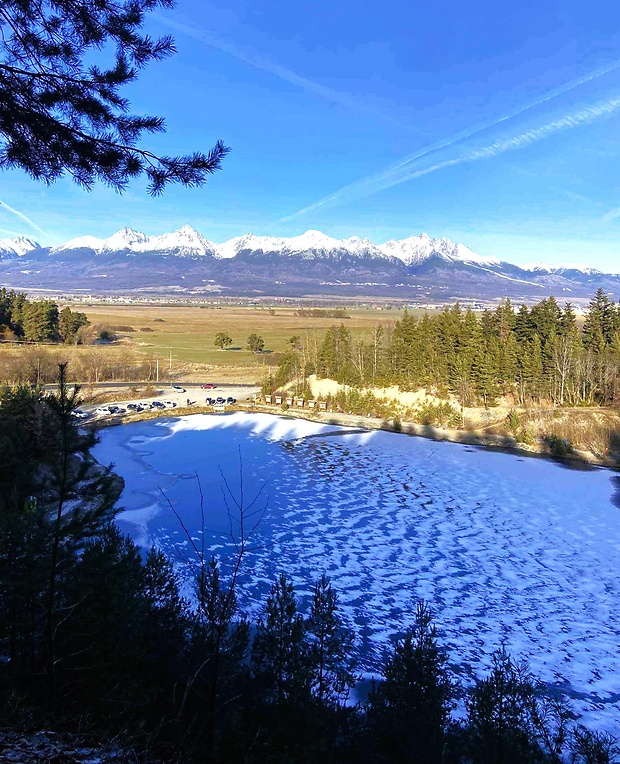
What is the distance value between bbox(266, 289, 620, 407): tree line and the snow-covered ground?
9.23m

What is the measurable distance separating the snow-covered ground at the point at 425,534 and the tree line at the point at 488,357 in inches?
363

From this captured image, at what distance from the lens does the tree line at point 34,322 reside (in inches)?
2415

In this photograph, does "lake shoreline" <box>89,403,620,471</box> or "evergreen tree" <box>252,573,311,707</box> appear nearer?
"evergreen tree" <box>252,573,311,707</box>

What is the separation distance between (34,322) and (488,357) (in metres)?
52.1

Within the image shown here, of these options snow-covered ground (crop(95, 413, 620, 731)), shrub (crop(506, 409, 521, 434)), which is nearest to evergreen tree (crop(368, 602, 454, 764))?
snow-covered ground (crop(95, 413, 620, 731))

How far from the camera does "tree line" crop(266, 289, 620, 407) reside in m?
37.3

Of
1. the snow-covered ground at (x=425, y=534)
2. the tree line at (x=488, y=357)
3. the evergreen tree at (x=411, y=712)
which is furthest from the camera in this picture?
the tree line at (x=488, y=357)

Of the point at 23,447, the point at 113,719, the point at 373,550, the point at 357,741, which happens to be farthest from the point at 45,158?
the point at 373,550

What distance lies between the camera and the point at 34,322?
6122 cm

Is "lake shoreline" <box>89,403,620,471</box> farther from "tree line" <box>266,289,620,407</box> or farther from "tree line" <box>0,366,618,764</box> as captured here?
"tree line" <box>0,366,618,764</box>

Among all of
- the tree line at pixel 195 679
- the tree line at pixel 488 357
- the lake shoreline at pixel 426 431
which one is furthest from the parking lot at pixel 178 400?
the tree line at pixel 195 679

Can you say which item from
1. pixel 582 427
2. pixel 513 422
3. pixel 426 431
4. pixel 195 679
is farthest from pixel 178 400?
pixel 195 679

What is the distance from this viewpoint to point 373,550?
57.6 feet

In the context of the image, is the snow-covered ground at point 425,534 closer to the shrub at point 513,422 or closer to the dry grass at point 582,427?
the dry grass at point 582,427
